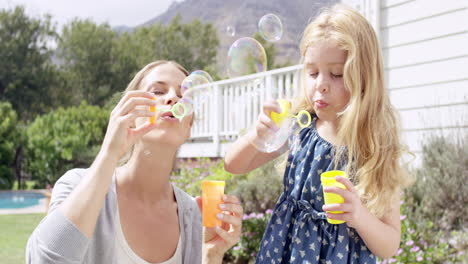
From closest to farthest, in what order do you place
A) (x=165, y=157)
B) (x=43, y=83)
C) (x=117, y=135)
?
(x=117, y=135) → (x=165, y=157) → (x=43, y=83)

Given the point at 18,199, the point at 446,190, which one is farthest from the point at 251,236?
the point at 18,199

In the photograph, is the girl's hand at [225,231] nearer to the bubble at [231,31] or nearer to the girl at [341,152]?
the girl at [341,152]

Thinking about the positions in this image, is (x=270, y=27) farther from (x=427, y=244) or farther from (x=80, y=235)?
(x=427, y=244)

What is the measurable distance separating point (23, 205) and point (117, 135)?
1143 cm

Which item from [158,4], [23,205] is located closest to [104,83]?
[23,205]

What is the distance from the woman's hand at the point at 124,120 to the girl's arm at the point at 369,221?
71 cm

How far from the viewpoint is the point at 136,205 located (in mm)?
2168

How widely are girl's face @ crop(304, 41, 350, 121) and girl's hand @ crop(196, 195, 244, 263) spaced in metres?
0.51

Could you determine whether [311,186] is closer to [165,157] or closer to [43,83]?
[165,157]

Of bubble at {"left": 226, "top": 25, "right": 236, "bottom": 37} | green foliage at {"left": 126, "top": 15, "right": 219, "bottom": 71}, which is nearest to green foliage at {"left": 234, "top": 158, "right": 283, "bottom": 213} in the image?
bubble at {"left": 226, "top": 25, "right": 236, "bottom": 37}

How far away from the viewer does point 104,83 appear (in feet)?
115

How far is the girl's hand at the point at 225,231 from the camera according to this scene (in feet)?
6.30

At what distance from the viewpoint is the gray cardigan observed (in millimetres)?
1612

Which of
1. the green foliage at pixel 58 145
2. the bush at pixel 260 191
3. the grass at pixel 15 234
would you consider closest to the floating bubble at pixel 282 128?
the bush at pixel 260 191
